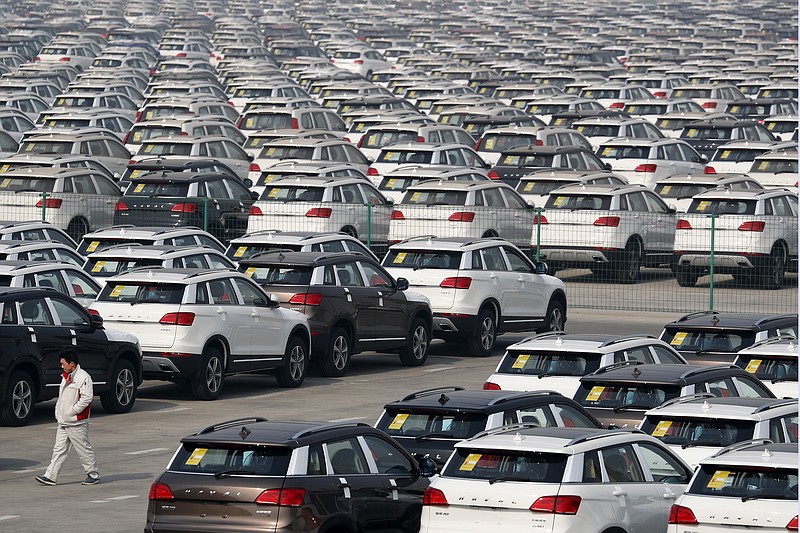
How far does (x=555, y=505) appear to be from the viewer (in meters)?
12.3

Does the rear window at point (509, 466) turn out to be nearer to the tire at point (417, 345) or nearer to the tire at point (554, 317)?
the tire at point (417, 345)

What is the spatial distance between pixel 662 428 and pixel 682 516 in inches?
128

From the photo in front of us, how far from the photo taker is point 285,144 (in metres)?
40.4

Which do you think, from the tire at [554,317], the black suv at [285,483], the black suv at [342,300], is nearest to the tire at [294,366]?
the black suv at [342,300]

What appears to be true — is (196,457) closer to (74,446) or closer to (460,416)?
(460,416)

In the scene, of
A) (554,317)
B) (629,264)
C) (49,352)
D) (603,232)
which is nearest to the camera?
(49,352)

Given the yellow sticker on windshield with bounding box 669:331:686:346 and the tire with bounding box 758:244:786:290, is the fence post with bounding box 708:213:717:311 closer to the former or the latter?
the tire with bounding box 758:244:786:290

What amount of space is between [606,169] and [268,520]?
1082 inches

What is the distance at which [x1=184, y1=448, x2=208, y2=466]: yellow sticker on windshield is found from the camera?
1295 cm

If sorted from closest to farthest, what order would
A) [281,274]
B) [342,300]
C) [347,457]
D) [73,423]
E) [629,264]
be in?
[347,457] → [73,423] → [342,300] → [281,274] → [629,264]

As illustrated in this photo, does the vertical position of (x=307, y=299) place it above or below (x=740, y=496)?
above

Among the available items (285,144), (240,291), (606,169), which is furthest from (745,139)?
(240,291)

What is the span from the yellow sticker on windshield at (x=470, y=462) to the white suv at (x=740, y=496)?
53.5 inches

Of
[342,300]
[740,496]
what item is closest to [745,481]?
[740,496]
